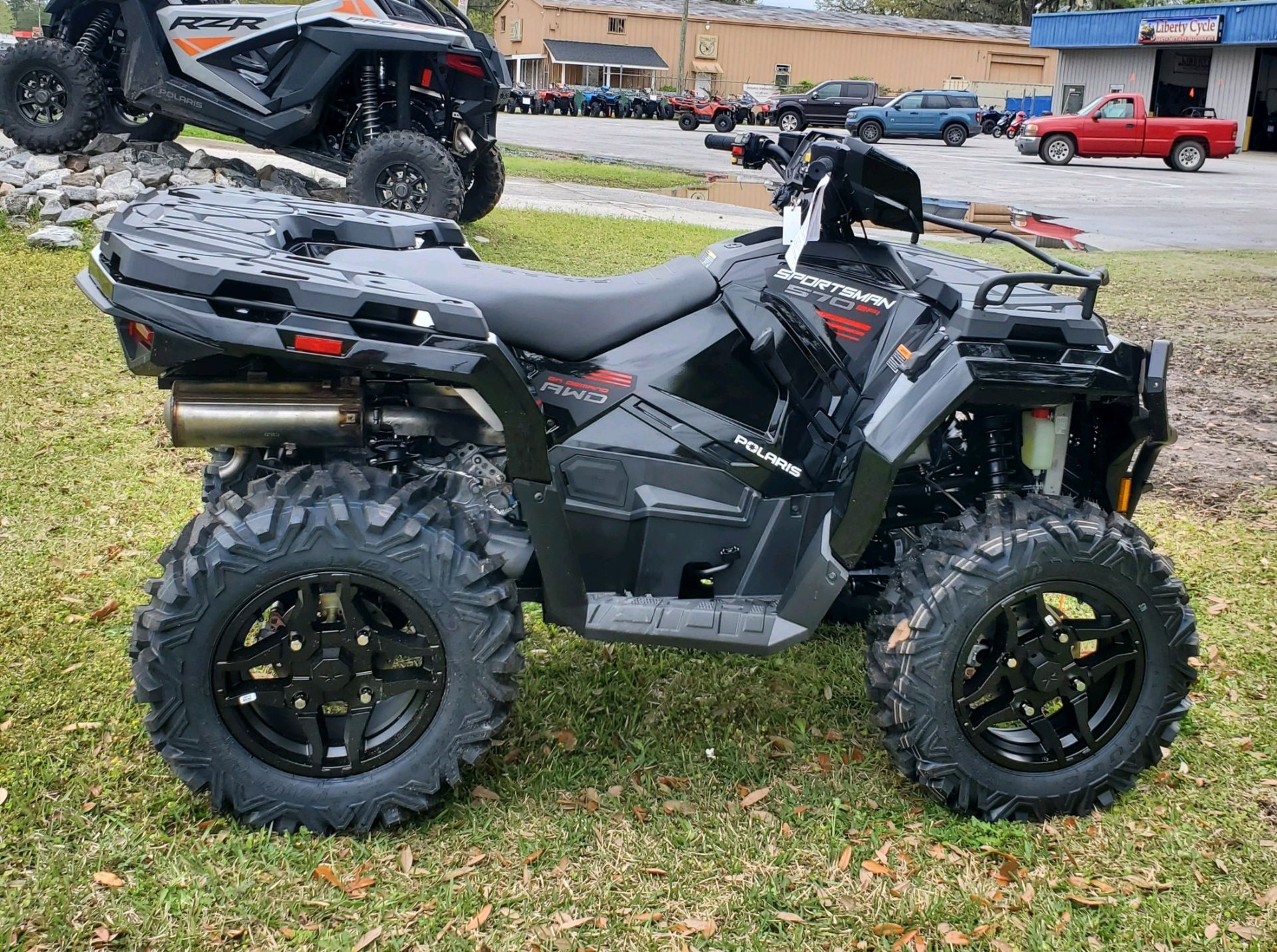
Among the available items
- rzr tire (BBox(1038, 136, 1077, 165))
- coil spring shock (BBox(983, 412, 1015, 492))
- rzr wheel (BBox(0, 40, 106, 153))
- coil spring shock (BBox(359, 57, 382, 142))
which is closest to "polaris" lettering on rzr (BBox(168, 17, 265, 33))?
coil spring shock (BBox(359, 57, 382, 142))

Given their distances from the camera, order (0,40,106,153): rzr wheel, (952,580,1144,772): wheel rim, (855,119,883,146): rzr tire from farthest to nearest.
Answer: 1. (855,119,883,146): rzr tire
2. (0,40,106,153): rzr wheel
3. (952,580,1144,772): wheel rim

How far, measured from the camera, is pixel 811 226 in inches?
130

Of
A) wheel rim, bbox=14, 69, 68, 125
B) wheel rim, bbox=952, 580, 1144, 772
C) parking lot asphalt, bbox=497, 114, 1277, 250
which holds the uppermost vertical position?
wheel rim, bbox=14, 69, 68, 125

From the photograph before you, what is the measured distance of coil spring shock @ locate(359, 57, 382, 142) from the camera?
10.2 metres

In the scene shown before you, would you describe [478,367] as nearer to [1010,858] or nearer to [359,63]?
[1010,858]

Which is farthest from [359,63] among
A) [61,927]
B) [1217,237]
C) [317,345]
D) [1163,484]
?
[1217,237]

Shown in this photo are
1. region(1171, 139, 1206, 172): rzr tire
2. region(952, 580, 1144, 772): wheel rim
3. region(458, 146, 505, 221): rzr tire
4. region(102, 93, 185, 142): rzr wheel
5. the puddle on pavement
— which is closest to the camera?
region(952, 580, 1144, 772): wheel rim

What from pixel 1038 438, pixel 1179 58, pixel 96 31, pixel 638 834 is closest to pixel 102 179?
pixel 96 31

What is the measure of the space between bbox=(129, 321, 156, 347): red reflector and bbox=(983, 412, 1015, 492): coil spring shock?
232 cm

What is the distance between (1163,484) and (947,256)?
2970mm

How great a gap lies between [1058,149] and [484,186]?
809 inches

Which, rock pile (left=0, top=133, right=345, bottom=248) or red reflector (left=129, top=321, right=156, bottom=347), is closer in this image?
red reflector (left=129, top=321, right=156, bottom=347)

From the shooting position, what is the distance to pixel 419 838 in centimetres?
314

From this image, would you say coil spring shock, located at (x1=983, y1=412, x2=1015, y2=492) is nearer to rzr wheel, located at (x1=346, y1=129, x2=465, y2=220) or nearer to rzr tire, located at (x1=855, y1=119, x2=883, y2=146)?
rzr wheel, located at (x1=346, y1=129, x2=465, y2=220)
